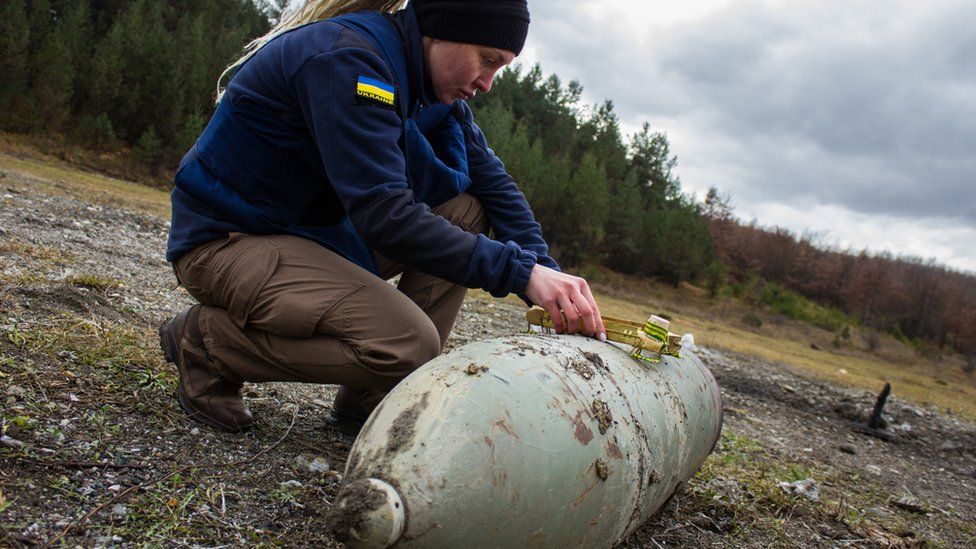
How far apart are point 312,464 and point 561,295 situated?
124 cm

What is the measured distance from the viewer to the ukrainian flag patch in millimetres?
2473

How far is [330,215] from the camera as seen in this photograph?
3.04m

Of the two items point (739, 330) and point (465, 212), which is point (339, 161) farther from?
point (739, 330)

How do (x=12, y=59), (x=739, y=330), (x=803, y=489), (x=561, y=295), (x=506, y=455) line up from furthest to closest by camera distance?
(x=12, y=59) < (x=739, y=330) < (x=803, y=489) < (x=561, y=295) < (x=506, y=455)

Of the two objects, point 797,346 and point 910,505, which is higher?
point 910,505

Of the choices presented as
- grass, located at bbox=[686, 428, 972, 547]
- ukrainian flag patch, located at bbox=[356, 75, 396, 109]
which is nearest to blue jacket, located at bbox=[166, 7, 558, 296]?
ukrainian flag patch, located at bbox=[356, 75, 396, 109]

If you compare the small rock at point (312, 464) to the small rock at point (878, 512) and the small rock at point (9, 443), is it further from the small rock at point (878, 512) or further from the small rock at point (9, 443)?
the small rock at point (878, 512)

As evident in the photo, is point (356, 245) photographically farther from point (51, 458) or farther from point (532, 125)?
point (532, 125)

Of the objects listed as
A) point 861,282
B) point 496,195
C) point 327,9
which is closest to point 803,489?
point 496,195

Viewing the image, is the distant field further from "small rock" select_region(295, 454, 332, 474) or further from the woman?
"small rock" select_region(295, 454, 332, 474)

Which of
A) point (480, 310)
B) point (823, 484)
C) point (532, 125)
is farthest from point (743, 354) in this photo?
point (532, 125)

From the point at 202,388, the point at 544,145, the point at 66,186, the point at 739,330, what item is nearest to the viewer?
the point at 202,388

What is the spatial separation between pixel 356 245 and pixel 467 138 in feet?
2.80

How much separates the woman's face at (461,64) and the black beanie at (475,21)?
30mm
